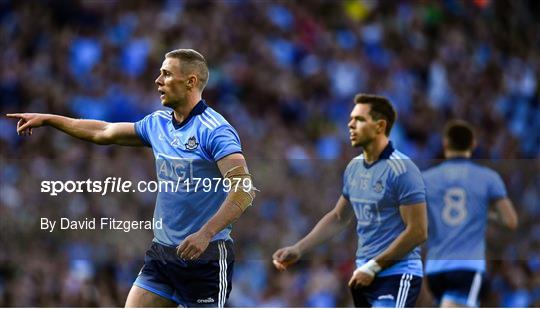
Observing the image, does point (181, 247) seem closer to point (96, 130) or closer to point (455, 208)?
point (96, 130)

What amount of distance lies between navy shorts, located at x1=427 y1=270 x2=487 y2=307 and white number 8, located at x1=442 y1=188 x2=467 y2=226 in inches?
17.2

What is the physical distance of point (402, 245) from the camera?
8.57 m

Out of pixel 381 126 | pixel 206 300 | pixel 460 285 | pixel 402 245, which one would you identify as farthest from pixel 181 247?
pixel 460 285

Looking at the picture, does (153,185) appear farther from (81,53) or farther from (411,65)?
(411,65)

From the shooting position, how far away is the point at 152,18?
61.0 feet

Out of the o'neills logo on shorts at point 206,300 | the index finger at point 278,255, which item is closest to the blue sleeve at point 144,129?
the o'neills logo on shorts at point 206,300

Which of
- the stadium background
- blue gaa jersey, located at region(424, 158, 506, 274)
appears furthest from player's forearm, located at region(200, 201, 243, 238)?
the stadium background

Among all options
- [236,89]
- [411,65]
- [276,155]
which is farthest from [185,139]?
[411,65]

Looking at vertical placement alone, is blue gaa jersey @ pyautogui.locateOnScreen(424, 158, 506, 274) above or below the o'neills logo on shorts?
above

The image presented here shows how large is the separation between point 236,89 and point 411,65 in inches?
110

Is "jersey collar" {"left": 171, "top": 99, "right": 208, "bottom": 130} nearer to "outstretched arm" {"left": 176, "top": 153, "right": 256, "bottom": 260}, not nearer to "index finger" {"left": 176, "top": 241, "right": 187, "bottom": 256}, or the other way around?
"outstretched arm" {"left": 176, "top": 153, "right": 256, "bottom": 260}

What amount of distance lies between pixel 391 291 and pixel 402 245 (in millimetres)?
299

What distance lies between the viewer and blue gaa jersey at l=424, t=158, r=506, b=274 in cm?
1041

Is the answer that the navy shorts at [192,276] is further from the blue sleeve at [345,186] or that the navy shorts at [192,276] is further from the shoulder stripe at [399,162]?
the shoulder stripe at [399,162]
